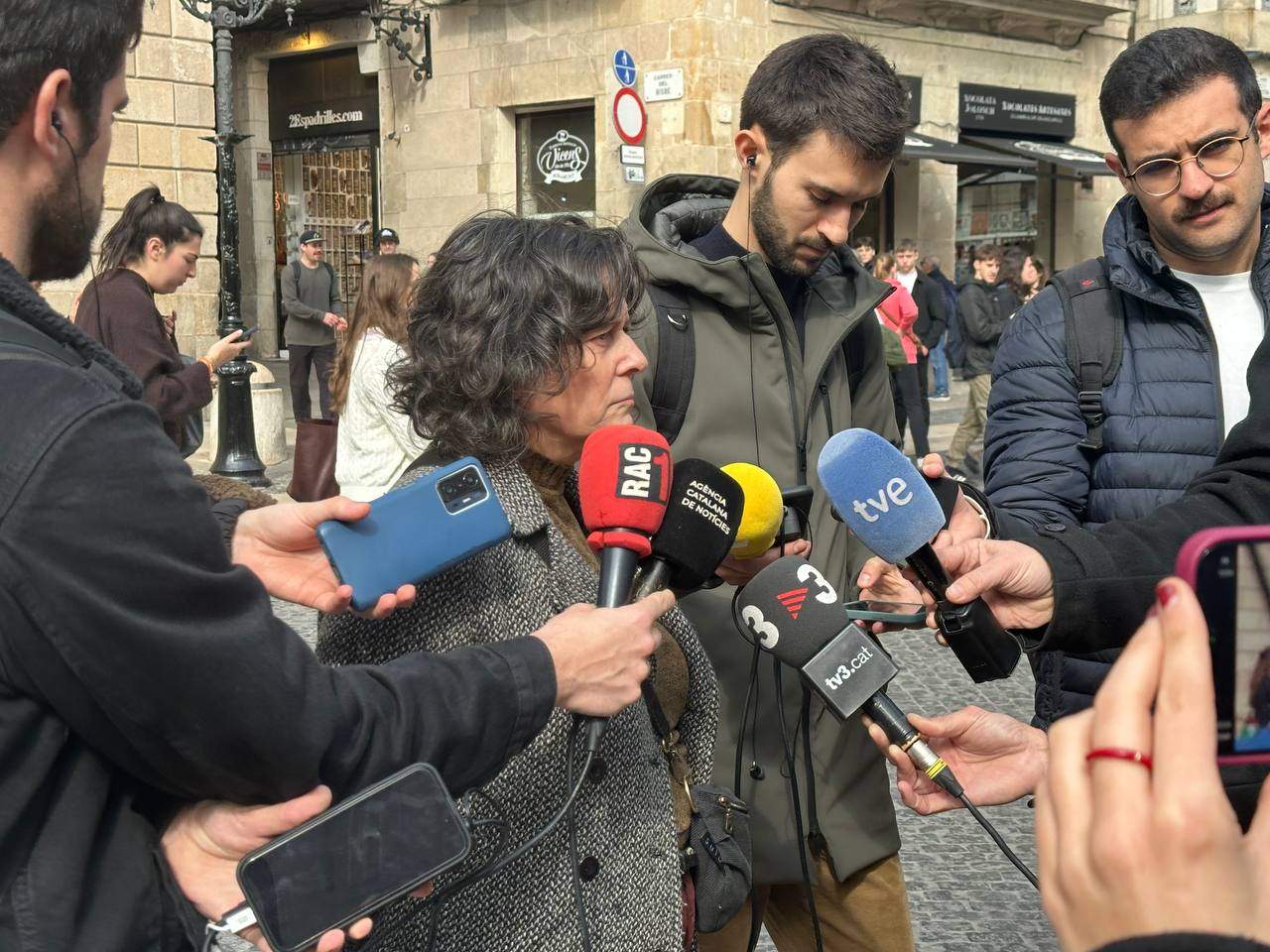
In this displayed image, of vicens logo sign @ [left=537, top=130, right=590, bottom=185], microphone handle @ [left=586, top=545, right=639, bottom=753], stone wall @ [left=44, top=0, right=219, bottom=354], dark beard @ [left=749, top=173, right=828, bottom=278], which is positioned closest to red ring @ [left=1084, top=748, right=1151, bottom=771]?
microphone handle @ [left=586, top=545, right=639, bottom=753]

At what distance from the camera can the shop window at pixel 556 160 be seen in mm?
16719

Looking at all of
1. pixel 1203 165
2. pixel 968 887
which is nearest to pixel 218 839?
pixel 1203 165

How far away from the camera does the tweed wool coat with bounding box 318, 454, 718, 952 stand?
1.82m

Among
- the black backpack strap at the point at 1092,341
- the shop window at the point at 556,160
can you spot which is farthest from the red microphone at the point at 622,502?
the shop window at the point at 556,160

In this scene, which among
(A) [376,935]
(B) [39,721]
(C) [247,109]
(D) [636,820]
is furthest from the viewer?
(C) [247,109]

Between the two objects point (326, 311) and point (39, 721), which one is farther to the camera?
point (326, 311)

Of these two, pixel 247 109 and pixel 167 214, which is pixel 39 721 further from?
pixel 247 109

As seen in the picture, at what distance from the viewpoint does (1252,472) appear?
2.06 metres

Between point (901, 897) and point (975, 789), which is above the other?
point (975, 789)

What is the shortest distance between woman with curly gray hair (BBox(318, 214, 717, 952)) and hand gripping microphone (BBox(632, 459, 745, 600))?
15cm

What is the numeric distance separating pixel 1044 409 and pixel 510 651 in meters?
A: 1.34

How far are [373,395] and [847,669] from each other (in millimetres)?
3483

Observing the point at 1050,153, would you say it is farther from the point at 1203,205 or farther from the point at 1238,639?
the point at 1238,639

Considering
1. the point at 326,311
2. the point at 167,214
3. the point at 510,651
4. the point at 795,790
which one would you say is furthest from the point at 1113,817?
the point at 326,311
